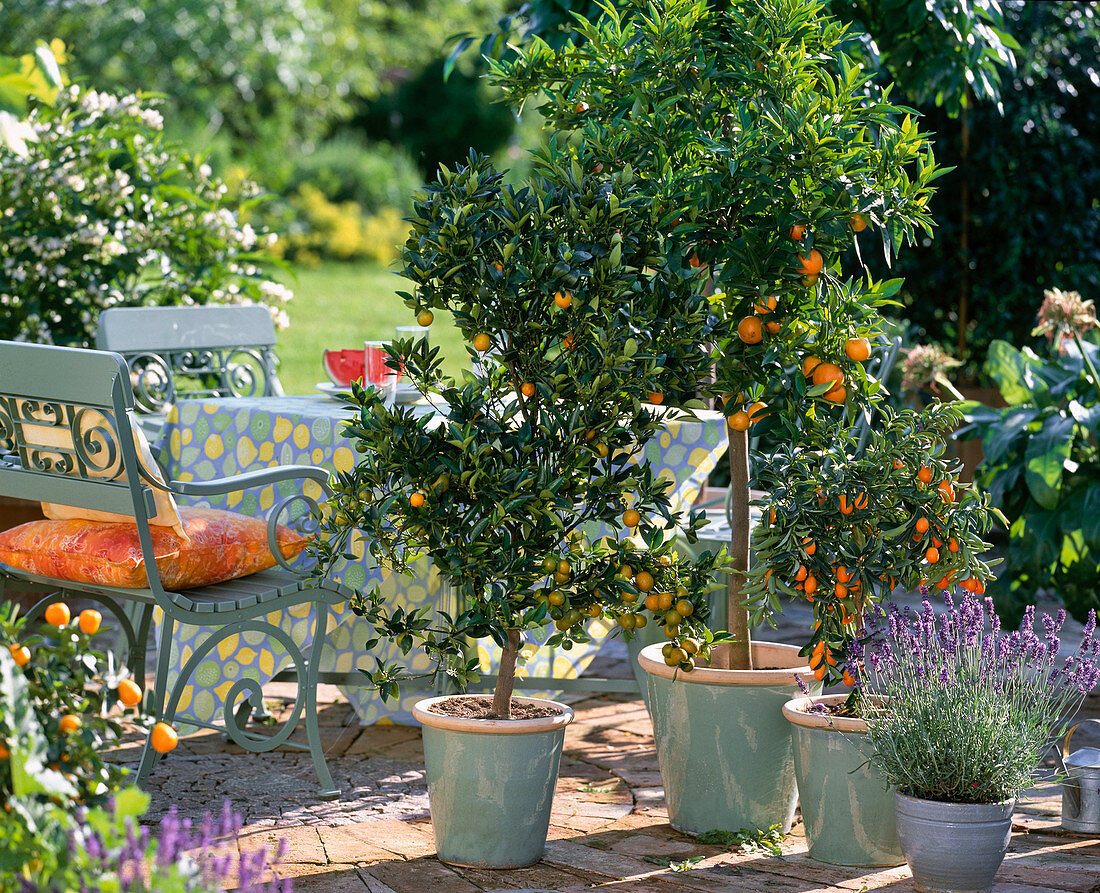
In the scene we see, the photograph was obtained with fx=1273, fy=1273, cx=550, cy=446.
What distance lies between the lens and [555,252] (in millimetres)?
2482

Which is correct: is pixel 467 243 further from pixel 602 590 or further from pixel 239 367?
pixel 239 367


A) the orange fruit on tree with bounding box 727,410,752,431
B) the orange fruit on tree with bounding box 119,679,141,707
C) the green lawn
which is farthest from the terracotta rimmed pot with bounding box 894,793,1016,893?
the green lawn

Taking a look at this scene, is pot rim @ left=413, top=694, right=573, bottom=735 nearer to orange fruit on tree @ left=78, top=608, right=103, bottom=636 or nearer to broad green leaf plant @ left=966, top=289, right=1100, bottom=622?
orange fruit on tree @ left=78, top=608, right=103, bottom=636

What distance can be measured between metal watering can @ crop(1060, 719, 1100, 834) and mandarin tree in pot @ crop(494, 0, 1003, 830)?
63 centimetres

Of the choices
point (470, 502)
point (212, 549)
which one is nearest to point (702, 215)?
point (470, 502)

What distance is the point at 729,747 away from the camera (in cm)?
278

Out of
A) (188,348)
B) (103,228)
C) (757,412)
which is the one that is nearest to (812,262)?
(757,412)

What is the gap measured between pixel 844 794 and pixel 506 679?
741 mm

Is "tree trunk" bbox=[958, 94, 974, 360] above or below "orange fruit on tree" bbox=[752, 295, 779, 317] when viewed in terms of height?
above

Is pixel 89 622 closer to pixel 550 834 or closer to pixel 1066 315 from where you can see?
pixel 550 834

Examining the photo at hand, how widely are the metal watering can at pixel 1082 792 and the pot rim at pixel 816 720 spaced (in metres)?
0.60

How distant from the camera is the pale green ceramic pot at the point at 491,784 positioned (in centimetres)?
259

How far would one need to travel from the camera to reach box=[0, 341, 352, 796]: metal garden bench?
2.72 m

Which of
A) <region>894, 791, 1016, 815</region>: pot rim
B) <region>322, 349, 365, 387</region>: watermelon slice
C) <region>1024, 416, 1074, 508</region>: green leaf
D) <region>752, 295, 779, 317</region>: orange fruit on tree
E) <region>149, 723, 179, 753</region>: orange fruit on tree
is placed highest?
<region>322, 349, 365, 387</region>: watermelon slice
